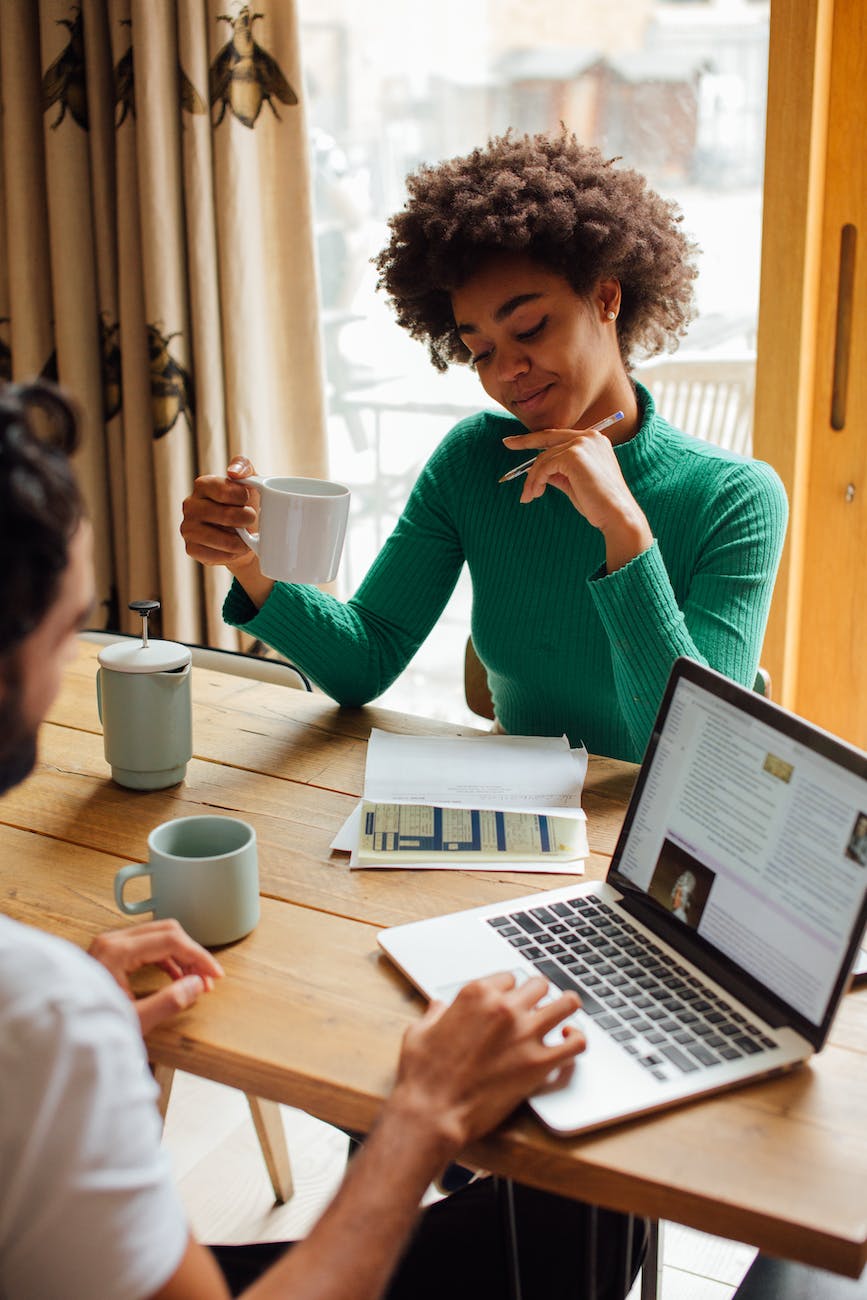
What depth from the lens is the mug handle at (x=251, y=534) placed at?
1.30m

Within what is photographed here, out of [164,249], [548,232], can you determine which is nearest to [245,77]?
[164,249]

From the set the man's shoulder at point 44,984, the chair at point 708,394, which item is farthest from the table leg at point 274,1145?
the chair at point 708,394

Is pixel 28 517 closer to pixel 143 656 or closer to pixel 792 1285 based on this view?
pixel 143 656

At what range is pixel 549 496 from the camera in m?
1.58

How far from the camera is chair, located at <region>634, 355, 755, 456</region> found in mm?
2508

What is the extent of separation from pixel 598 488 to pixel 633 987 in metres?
0.61

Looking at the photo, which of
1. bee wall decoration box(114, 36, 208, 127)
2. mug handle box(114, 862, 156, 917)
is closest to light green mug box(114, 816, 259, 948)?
mug handle box(114, 862, 156, 917)

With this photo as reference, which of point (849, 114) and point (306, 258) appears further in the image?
point (306, 258)

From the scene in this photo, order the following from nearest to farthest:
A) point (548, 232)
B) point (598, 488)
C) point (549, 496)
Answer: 1. point (598, 488)
2. point (548, 232)
3. point (549, 496)

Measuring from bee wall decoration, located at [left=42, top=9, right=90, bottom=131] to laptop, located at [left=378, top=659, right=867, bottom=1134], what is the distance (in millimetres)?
1954

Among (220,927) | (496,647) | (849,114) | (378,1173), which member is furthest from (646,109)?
(378,1173)

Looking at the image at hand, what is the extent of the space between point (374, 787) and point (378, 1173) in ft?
1.75

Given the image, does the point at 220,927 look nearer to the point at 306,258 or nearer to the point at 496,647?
the point at 496,647

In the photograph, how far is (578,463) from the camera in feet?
4.37
